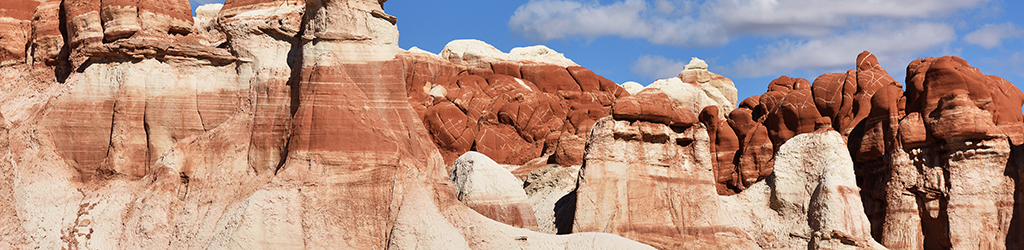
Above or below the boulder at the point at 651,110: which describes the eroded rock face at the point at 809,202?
below

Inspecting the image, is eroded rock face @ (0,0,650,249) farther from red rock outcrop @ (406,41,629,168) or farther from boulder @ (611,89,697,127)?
red rock outcrop @ (406,41,629,168)

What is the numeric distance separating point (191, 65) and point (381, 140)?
4.82 metres

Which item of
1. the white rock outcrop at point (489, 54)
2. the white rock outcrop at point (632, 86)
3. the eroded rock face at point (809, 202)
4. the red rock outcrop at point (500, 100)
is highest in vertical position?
the white rock outcrop at point (489, 54)

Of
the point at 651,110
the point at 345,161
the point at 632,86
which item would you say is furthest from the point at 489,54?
the point at 345,161

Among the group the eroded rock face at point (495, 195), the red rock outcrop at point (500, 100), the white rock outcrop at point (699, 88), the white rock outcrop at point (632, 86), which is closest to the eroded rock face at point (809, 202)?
the eroded rock face at point (495, 195)

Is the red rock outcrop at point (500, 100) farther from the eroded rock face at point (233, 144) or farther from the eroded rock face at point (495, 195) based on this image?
the eroded rock face at point (233, 144)

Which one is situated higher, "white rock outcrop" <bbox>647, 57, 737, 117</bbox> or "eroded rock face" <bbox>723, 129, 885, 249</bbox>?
"white rock outcrop" <bbox>647, 57, 737, 117</bbox>

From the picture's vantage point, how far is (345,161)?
63.9ft

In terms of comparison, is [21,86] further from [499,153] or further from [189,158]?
[499,153]

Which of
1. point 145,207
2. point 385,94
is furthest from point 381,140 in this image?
point 145,207

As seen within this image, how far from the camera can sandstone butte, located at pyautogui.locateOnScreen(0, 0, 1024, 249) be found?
1931 cm

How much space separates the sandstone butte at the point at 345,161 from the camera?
63.4ft

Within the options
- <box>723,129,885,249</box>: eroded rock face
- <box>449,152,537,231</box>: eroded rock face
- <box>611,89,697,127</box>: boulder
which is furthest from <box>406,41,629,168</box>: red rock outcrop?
<box>449,152,537,231</box>: eroded rock face

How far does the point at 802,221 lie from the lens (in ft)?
83.4
